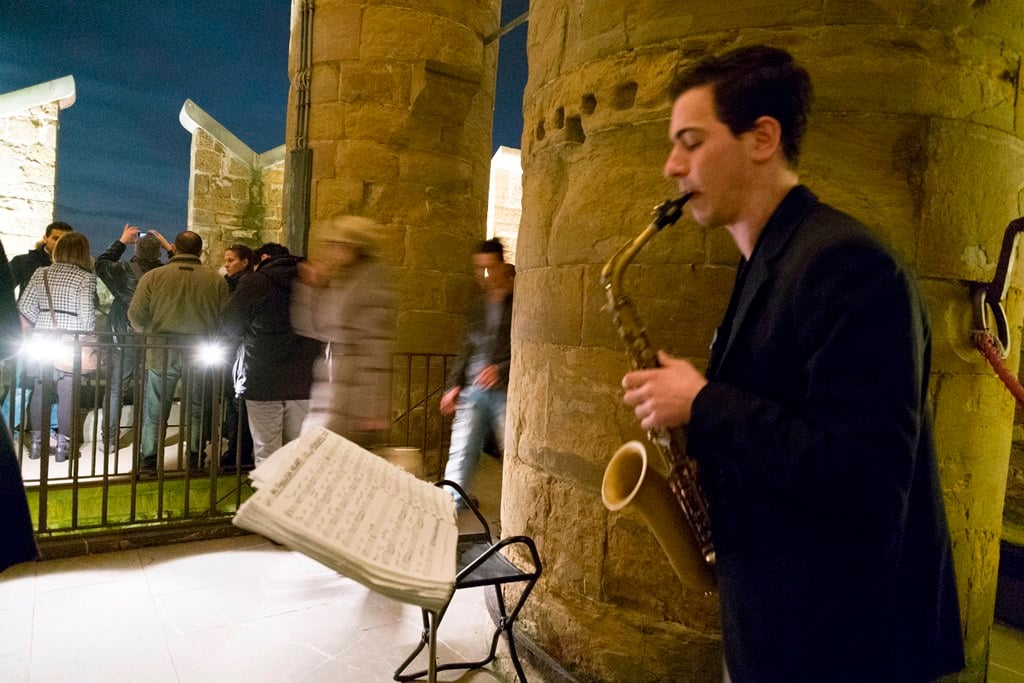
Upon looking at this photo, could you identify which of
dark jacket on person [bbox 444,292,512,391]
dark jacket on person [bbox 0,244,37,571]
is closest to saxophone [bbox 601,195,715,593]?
dark jacket on person [bbox 0,244,37,571]

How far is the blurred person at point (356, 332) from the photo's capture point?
298 centimetres

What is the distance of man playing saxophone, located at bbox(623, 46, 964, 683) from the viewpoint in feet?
3.27

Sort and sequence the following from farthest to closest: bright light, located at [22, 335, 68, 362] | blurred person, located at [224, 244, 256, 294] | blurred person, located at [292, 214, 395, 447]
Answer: blurred person, located at [224, 244, 256, 294]
bright light, located at [22, 335, 68, 362]
blurred person, located at [292, 214, 395, 447]

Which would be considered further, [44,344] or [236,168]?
[236,168]

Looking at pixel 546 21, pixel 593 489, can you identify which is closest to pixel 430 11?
pixel 546 21

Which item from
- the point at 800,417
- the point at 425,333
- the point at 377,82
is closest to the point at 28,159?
the point at 377,82

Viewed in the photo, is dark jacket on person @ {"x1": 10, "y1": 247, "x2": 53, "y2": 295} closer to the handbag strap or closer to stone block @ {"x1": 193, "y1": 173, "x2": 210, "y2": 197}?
the handbag strap

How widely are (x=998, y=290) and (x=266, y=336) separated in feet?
13.5

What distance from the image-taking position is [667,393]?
1.14 m

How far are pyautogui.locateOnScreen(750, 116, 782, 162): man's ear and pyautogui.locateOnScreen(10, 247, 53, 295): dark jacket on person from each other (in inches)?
242

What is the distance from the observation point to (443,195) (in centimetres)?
630

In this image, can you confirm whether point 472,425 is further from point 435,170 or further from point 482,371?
point 435,170

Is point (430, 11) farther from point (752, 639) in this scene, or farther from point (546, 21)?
point (752, 639)

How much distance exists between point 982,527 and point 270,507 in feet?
7.76
